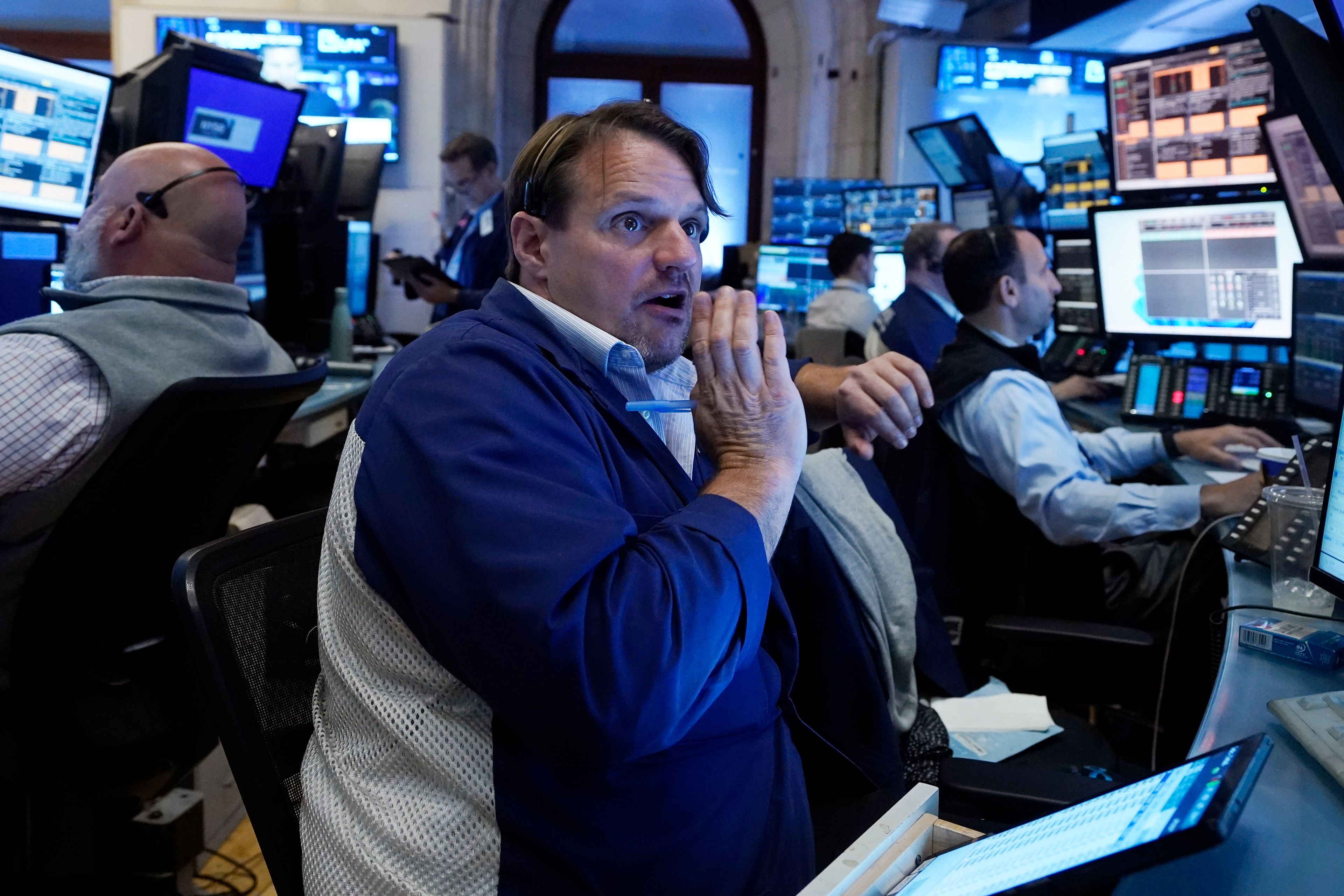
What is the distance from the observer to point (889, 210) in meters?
7.33

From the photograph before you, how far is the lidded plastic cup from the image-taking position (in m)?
1.29

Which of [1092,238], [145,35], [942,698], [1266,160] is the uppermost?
[145,35]

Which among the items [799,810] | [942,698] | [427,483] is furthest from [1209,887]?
[942,698]

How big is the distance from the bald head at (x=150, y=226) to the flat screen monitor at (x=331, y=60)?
5466mm

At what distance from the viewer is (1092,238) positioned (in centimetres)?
305

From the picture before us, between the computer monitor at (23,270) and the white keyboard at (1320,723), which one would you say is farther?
the computer monitor at (23,270)

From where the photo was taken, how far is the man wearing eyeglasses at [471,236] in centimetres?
409

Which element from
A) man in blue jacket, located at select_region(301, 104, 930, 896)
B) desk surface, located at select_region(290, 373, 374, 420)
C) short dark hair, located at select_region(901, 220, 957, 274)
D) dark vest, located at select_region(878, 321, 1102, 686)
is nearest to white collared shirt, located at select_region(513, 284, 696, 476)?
man in blue jacket, located at select_region(301, 104, 930, 896)

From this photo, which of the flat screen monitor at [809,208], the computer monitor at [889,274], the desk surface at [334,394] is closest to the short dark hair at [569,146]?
the desk surface at [334,394]

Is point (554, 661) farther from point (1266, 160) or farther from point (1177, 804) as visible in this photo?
point (1266, 160)

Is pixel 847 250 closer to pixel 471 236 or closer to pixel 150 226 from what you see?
pixel 471 236

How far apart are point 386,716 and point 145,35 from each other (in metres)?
7.52

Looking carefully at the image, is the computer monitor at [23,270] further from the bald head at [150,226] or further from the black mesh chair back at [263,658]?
the black mesh chair back at [263,658]

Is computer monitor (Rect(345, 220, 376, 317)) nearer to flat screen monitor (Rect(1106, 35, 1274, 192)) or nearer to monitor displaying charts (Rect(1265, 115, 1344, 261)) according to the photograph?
flat screen monitor (Rect(1106, 35, 1274, 192))
